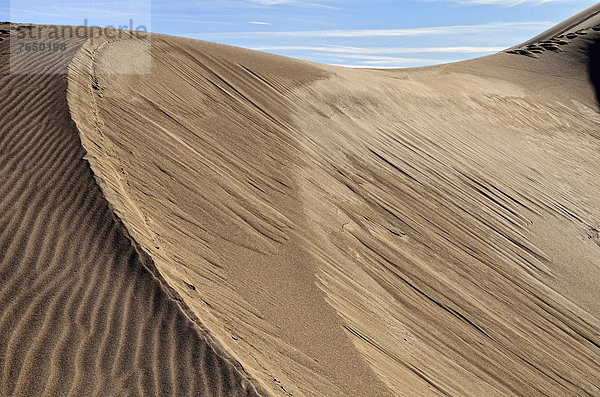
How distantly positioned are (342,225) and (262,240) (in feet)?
4.93

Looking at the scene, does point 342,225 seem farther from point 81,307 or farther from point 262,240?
point 81,307

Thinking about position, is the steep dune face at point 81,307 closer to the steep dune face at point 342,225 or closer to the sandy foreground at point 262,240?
the sandy foreground at point 262,240

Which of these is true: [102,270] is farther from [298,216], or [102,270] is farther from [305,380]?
[298,216]

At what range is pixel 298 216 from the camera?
653cm

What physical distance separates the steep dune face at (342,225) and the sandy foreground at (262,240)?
0.03m

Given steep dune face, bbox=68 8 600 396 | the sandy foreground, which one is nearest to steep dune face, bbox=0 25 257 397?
the sandy foreground

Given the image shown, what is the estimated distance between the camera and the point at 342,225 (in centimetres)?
679

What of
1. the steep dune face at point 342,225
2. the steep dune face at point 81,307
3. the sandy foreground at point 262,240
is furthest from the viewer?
the steep dune face at point 342,225

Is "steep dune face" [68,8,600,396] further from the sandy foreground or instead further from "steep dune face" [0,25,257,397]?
"steep dune face" [0,25,257,397]

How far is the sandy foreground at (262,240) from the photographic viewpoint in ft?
12.4

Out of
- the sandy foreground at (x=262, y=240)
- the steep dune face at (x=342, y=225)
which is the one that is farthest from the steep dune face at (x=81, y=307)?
Result: the steep dune face at (x=342, y=225)

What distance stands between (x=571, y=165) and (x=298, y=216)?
9.12 m

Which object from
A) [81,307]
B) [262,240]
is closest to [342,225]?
[262,240]

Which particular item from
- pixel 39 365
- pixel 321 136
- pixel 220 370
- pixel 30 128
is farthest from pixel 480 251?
pixel 30 128
